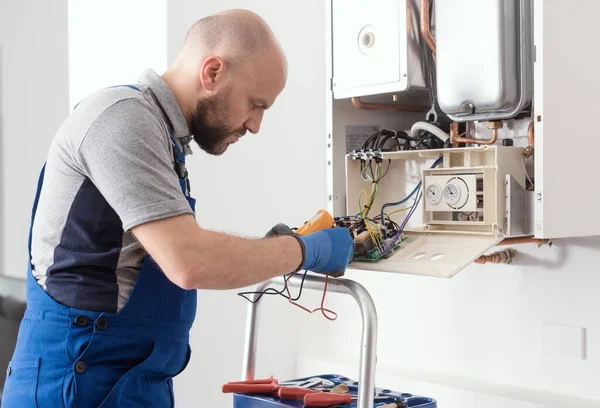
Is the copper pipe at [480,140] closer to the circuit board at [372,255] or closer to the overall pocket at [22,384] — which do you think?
the circuit board at [372,255]

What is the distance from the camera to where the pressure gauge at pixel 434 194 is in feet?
5.90

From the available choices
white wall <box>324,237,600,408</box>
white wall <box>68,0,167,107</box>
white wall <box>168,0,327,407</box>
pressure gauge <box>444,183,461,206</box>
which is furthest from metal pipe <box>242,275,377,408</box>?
white wall <box>68,0,167,107</box>

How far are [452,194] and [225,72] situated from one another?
64cm

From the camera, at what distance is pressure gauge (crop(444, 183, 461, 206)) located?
1.75 metres

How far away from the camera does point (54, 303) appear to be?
1.39m

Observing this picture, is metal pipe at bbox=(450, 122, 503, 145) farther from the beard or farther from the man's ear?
the man's ear

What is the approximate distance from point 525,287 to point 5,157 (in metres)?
2.12

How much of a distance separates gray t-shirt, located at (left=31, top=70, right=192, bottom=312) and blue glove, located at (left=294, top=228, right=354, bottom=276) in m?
0.26

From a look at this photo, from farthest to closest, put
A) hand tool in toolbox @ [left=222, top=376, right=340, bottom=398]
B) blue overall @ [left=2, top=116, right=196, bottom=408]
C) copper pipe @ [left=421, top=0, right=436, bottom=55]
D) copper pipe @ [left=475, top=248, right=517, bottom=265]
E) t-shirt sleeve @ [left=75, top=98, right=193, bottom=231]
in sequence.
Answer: copper pipe @ [left=475, top=248, right=517, bottom=265]
copper pipe @ [left=421, top=0, right=436, bottom=55]
hand tool in toolbox @ [left=222, top=376, right=340, bottom=398]
blue overall @ [left=2, top=116, right=196, bottom=408]
t-shirt sleeve @ [left=75, top=98, right=193, bottom=231]

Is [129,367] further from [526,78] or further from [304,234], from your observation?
[526,78]

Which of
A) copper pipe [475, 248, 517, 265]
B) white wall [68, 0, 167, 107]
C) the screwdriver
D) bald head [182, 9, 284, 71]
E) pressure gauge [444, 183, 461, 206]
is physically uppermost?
white wall [68, 0, 167, 107]

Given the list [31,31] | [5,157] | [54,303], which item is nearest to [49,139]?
[5,157]

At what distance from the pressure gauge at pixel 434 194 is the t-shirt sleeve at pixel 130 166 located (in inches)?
29.0

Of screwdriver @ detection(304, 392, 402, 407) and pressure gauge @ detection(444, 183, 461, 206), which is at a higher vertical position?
pressure gauge @ detection(444, 183, 461, 206)
